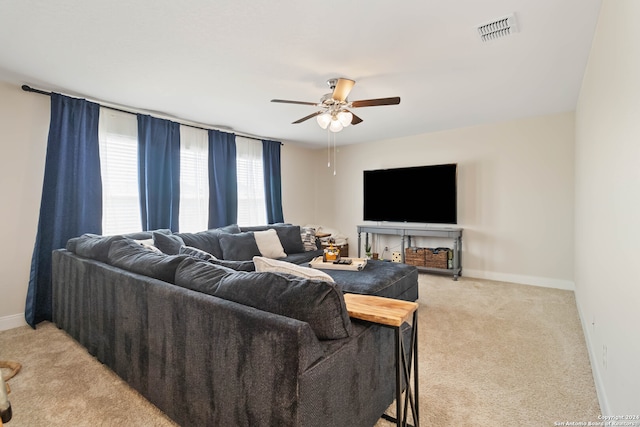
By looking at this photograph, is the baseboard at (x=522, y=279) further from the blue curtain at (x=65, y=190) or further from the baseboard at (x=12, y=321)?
the baseboard at (x=12, y=321)

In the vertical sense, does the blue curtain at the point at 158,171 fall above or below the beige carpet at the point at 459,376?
above

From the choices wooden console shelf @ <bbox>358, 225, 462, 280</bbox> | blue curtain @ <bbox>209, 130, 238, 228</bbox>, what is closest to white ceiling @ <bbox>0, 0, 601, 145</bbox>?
blue curtain @ <bbox>209, 130, 238, 228</bbox>

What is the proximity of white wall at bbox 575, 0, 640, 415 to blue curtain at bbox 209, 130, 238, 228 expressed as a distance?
4283mm

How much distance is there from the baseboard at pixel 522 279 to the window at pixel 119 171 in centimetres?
482

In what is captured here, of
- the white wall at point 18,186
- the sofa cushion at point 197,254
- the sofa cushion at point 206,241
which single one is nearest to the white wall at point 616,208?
the sofa cushion at point 197,254

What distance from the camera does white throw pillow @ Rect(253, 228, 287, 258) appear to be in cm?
420

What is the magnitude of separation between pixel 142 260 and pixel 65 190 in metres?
1.98

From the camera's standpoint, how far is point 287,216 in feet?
19.9

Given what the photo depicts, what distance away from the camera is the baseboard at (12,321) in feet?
9.86

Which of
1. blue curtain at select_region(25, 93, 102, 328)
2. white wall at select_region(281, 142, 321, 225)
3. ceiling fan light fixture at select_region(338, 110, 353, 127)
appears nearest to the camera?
ceiling fan light fixture at select_region(338, 110, 353, 127)

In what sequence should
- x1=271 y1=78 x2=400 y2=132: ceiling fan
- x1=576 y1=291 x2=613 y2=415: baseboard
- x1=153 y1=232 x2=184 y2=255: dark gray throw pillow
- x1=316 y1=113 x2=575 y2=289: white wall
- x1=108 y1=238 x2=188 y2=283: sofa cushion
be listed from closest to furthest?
x1=576 y1=291 x2=613 y2=415: baseboard < x1=108 y1=238 x2=188 y2=283: sofa cushion < x1=271 y1=78 x2=400 y2=132: ceiling fan < x1=153 y1=232 x2=184 y2=255: dark gray throw pillow < x1=316 y1=113 x2=575 y2=289: white wall

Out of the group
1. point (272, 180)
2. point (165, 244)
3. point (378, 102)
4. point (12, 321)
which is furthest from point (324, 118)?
point (12, 321)

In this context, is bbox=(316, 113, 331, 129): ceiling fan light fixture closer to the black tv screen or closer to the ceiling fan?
the ceiling fan

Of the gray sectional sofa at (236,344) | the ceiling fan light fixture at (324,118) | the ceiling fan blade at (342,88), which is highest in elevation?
the ceiling fan blade at (342,88)
